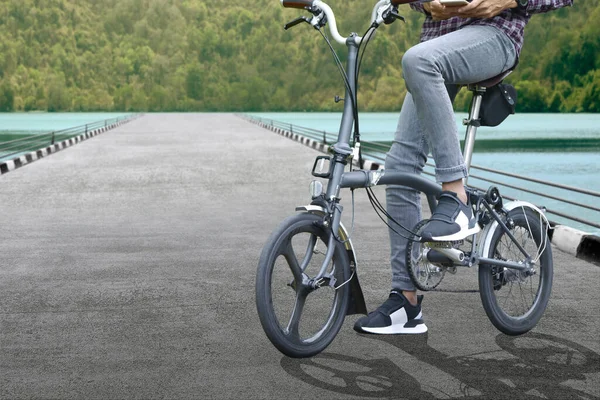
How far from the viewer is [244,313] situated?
5.28m

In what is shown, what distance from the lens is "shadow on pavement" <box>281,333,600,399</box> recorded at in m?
3.72

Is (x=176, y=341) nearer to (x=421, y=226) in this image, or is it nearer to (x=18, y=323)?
(x=18, y=323)

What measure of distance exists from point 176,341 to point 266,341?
435 millimetres

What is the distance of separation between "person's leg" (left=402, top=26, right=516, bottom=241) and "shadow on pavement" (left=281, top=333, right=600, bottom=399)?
0.56 m

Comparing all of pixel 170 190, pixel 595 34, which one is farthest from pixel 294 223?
pixel 595 34

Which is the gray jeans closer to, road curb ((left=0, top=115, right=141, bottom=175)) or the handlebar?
the handlebar

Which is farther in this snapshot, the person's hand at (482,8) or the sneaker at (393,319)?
the sneaker at (393,319)

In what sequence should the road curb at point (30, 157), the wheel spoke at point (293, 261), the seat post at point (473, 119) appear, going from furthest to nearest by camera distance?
the road curb at point (30, 157), the seat post at point (473, 119), the wheel spoke at point (293, 261)

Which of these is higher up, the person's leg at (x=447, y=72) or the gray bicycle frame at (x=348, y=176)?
the person's leg at (x=447, y=72)

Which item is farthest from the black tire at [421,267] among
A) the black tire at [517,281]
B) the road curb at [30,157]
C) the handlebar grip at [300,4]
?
the road curb at [30,157]

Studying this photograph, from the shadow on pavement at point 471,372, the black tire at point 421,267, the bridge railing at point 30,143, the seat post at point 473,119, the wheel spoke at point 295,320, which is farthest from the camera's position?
the bridge railing at point 30,143

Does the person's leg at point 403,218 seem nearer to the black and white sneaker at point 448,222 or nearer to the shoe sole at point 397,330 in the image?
the shoe sole at point 397,330

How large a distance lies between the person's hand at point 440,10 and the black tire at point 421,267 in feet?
2.89

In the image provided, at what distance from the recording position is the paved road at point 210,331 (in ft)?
12.6
